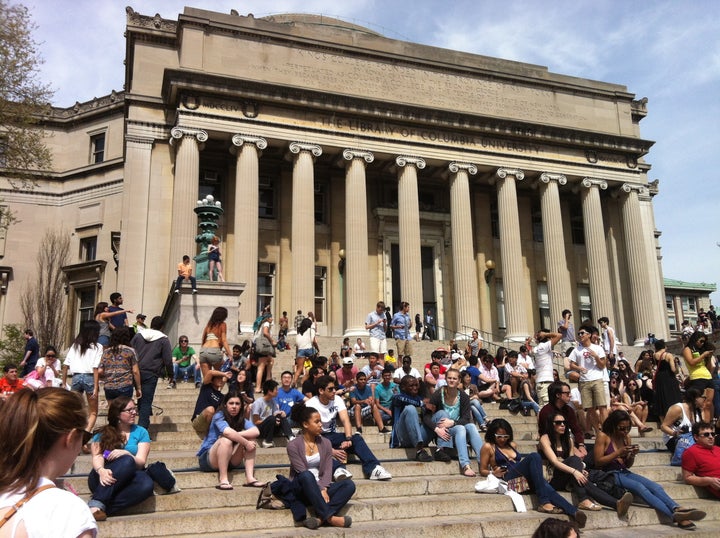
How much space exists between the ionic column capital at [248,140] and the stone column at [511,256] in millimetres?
11147

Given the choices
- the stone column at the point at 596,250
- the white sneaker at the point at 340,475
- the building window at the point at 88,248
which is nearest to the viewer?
the white sneaker at the point at 340,475

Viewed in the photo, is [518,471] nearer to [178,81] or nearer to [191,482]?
[191,482]

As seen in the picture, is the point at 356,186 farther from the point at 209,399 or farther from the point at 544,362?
the point at 209,399

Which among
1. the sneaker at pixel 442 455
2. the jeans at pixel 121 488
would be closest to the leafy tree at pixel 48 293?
the sneaker at pixel 442 455

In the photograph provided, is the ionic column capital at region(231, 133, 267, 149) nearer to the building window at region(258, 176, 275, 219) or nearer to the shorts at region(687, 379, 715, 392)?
the building window at region(258, 176, 275, 219)

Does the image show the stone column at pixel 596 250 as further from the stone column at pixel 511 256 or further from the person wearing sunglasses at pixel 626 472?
the person wearing sunglasses at pixel 626 472

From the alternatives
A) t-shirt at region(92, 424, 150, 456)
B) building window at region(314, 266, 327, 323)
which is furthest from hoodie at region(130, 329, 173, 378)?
building window at region(314, 266, 327, 323)

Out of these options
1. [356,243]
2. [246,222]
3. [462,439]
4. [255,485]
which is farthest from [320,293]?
[255,485]

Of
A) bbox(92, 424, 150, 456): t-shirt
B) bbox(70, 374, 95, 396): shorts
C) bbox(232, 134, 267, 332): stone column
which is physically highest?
bbox(232, 134, 267, 332): stone column

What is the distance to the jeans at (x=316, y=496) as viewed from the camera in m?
7.08

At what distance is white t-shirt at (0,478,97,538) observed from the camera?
8.27 feet

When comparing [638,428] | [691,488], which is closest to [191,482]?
[691,488]

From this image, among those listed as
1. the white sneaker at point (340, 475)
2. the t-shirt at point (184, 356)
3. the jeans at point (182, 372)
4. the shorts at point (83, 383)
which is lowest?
the white sneaker at point (340, 475)

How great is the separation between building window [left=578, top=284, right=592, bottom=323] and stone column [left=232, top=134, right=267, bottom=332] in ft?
56.9
